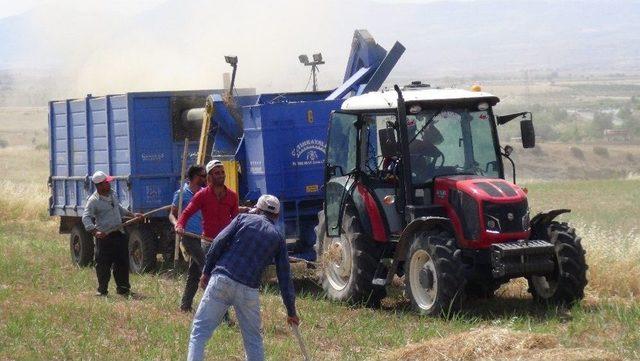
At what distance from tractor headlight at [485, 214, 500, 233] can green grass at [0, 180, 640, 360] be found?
35.3 inches

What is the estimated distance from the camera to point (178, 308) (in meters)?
12.8

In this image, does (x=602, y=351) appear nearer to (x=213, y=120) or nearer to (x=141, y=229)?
(x=213, y=120)

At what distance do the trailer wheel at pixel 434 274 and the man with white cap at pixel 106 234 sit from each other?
13.5 feet

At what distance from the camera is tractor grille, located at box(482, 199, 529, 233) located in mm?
11570

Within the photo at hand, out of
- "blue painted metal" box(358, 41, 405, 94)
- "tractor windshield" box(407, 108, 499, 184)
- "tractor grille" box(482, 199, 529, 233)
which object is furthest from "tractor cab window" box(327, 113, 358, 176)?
"blue painted metal" box(358, 41, 405, 94)

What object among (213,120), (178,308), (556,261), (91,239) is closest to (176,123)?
(213,120)

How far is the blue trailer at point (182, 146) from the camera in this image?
14.9 meters

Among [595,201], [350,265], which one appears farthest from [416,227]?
[595,201]

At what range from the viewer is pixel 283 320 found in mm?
11922

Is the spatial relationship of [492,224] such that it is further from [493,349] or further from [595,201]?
[595,201]

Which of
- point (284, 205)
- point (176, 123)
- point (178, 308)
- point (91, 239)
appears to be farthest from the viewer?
point (91, 239)

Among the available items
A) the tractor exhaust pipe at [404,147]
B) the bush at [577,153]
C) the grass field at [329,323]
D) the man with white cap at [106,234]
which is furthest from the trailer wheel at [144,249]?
the bush at [577,153]

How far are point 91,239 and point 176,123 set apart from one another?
2.71 m

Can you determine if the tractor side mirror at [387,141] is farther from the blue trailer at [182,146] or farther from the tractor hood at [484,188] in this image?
the blue trailer at [182,146]
